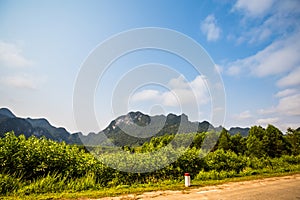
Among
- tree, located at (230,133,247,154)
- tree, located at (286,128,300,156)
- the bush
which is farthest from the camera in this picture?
tree, located at (230,133,247,154)

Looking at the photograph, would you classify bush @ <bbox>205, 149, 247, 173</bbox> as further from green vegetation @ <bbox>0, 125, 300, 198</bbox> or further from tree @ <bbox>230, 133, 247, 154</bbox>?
tree @ <bbox>230, 133, 247, 154</bbox>

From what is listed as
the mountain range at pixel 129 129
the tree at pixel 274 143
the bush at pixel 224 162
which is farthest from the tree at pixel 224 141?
the bush at pixel 224 162

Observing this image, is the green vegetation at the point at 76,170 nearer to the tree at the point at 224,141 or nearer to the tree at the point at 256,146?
the tree at the point at 256,146

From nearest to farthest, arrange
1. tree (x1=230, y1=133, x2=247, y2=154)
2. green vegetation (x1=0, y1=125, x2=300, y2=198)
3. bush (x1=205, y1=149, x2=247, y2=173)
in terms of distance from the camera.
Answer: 1. green vegetation (x1=0, y1=125, x2=300, y2=198)
2. bush (x1=205, y1=149, x2=247, y2=173)
3. tree (x1=230, y1=133, x2=247, y2=154)

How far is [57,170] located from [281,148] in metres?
41.8

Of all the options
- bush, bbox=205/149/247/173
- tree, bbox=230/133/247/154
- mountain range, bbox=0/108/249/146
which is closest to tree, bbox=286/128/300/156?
tree, bbox=230/133/247/154

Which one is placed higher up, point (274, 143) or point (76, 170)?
point (274, 143)

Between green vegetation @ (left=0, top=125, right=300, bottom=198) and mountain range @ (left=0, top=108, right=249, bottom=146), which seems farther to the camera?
mountain range @ (left=0, top=108, right=249, bottom=146)

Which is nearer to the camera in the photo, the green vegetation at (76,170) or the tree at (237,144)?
the green vegetation at (76,170)

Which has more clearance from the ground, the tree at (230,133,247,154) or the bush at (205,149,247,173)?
the tree at (230,133,247,154)

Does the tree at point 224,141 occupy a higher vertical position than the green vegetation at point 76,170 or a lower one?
higher

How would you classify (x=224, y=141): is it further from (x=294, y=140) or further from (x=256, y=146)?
(x=294, y=140)

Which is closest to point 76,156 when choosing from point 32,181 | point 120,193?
point 32,181

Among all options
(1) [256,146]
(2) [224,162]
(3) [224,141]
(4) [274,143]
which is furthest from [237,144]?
(2) [224,162]
